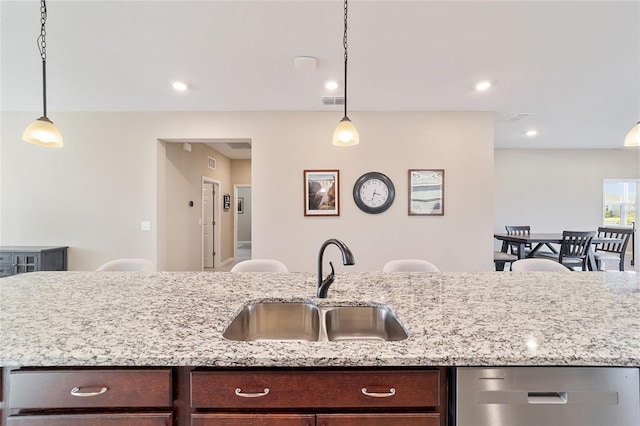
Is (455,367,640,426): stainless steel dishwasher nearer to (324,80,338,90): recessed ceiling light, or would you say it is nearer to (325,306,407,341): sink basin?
(325,306,407,341): sink basin

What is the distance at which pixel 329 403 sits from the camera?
32.9 inches

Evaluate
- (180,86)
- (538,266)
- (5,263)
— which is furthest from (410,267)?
(5,263)

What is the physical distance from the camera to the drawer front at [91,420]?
84 cm

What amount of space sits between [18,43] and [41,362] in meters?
2.85

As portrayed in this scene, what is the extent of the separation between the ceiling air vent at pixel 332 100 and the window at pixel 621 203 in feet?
22.5

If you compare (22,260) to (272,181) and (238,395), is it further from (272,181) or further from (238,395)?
(238,395)

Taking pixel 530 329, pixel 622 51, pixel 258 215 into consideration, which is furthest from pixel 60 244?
pixel 622 51

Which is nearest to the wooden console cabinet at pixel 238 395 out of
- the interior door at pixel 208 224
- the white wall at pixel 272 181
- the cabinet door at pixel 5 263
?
the white wall at pixel 272 181

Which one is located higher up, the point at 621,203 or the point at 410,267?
the point at 621,203

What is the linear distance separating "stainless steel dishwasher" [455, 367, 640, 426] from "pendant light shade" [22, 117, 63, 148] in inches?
104

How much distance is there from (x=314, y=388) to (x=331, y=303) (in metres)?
0.50

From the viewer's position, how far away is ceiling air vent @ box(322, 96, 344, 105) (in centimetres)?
327

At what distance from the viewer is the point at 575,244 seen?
392 cm

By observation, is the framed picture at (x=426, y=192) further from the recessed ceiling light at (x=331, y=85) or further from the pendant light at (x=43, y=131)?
the pendant light at (x=43, y=131)
